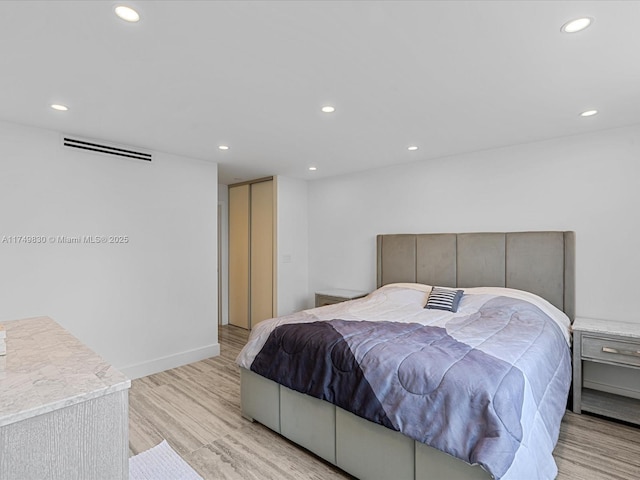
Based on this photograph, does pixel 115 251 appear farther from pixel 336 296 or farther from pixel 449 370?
pixel 449 370

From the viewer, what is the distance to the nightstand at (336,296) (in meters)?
4.34

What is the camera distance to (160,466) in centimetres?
212

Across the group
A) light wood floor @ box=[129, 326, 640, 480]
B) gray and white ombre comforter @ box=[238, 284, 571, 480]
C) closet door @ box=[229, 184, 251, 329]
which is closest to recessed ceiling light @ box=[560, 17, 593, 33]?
gray and white ombre comforter @ box=[238, 284, 571, 480]

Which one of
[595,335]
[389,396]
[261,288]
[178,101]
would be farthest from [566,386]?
[261,288]

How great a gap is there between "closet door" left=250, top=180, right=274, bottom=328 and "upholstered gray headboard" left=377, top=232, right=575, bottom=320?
1692 millimetres

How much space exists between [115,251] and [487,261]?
12.6 ft

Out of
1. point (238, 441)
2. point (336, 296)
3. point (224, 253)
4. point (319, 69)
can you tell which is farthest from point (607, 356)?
point (224, 253)

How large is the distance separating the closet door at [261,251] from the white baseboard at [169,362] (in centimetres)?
106

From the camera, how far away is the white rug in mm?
2021

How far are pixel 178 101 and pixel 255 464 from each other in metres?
2.50

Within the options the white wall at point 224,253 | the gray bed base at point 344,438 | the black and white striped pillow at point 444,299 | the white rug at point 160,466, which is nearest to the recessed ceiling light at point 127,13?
the gray bed base at point 344,438

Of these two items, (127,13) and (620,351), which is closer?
(127,13)

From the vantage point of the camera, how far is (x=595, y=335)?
8.77 feet

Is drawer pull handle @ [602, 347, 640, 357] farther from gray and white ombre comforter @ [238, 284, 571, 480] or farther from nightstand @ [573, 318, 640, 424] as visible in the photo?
gray and white ombre comforter @ [238, 284, 571, 480]
